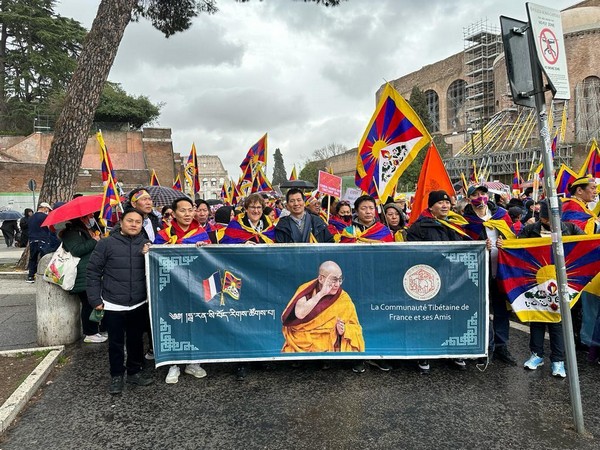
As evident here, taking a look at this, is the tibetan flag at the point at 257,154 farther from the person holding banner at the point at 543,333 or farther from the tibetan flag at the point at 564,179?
the person holding banner at the point at 543,333

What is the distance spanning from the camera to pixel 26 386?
13.0 ft

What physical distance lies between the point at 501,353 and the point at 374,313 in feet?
5.02

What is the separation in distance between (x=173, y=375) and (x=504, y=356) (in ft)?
11.2

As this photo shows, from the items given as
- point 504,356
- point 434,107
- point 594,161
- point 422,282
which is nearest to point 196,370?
point 422,282

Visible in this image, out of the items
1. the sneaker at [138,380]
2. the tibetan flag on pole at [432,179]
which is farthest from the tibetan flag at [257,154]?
the sneaker at [138,380]

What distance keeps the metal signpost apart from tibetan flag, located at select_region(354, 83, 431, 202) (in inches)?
79.6

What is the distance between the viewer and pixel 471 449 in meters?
3.03

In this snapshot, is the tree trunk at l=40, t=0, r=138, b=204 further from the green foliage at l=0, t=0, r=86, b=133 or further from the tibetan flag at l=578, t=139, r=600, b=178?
the green foliage at l=0, t=0, r=86, b=133

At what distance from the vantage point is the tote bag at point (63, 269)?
4871 mm

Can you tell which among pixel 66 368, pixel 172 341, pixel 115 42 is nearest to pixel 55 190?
pixel 115 42

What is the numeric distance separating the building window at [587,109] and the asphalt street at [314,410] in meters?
40.0

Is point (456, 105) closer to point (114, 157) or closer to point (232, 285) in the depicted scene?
point (114, 157)

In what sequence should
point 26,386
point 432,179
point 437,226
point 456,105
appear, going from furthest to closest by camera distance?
point 456,105
point 432,179
point 437,226
point 26,386

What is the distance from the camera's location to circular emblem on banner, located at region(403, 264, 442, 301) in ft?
13.7
